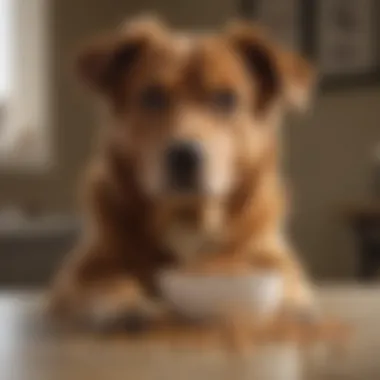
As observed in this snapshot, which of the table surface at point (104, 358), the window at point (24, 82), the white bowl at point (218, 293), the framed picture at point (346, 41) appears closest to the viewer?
the table surface at point (104, 358)

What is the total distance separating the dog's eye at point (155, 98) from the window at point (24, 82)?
1986 millimetres

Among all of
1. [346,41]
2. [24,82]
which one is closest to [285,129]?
[346,41]

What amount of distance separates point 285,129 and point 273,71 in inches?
61.1

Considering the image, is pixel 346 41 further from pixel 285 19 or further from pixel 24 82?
pixel 24 82

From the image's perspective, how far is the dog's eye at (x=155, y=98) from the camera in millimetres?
787

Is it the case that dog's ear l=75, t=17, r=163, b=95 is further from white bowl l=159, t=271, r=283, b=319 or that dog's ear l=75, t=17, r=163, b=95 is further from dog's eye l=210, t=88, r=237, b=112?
white bowl l=159, t=271, r=283, b=319

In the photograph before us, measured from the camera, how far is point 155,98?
792mm

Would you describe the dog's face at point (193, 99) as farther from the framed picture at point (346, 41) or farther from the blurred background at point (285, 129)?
the framed picture at point (346, 41)

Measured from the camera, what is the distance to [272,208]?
32.7 inches

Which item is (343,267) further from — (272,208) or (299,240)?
(272,208)

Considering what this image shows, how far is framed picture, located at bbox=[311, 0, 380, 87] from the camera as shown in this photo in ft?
8.48

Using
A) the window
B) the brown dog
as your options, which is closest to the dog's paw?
the brown dog

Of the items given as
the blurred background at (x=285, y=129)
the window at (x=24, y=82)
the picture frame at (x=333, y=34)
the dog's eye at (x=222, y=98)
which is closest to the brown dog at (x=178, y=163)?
the dog's eye at (x=222, y=98)

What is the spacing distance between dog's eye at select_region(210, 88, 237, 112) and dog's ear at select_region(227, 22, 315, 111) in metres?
0.04
